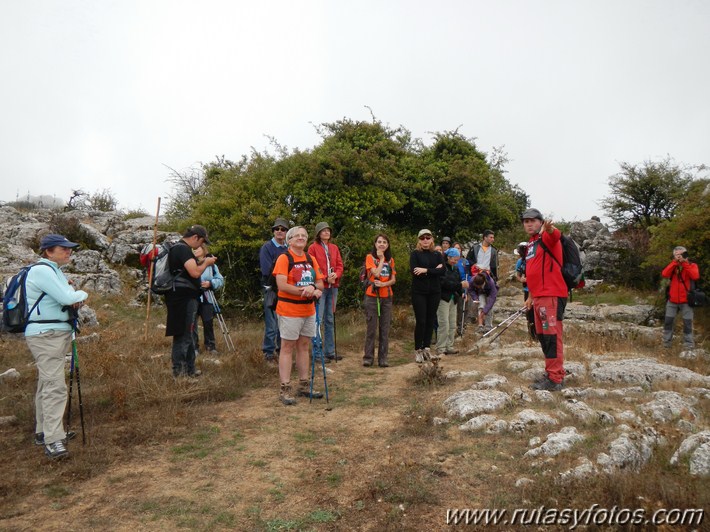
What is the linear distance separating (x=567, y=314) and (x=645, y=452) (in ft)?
35.9

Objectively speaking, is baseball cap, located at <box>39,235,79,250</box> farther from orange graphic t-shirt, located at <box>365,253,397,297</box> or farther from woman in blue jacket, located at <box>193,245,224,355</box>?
orange graphic t-shirt, located at <box>365,253,397,297</box>

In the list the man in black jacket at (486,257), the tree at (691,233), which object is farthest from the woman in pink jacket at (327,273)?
the tree at (691,233)

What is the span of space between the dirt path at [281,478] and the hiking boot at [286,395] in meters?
0.13

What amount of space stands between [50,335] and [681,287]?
35.3ft

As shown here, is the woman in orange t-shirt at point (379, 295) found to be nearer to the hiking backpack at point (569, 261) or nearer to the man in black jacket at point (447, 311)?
the man in black jacket at point (447, 311)

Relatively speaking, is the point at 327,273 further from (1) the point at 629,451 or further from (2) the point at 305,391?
(1) the point at 629,451

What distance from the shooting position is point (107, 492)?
3.97 m

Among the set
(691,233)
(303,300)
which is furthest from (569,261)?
(691,233)

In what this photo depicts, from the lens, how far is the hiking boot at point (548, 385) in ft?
20.0

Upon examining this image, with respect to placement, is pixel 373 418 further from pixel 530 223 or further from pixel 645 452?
pixel 530 223

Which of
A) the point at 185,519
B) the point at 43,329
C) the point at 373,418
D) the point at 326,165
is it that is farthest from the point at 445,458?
the point at 326,165

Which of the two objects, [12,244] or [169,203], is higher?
[169,203]

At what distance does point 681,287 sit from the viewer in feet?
32.1

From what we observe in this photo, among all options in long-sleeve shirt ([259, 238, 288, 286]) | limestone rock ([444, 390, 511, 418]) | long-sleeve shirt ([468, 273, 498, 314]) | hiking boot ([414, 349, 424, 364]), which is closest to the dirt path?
limestone rock ([444, 390, 511, 418])
